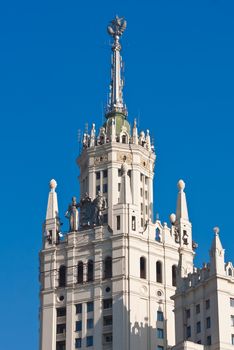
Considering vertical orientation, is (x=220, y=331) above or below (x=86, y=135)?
below

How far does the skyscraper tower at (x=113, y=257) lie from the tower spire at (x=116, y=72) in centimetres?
584

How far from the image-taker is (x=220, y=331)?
142 metres

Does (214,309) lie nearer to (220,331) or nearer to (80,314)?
(220,331)

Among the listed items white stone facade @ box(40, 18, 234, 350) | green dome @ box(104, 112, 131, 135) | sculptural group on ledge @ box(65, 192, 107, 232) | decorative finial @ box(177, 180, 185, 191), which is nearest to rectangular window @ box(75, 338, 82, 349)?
white stone facade @ box(40, 18, 234, 350)

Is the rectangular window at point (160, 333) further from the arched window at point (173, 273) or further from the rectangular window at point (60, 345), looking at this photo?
the rectangular window at point (60, 345)

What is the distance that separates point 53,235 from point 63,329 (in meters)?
13.3

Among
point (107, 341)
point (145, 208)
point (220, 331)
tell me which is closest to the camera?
point (220, 331)

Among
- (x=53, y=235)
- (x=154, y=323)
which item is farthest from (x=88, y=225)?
(x=154, y=323)

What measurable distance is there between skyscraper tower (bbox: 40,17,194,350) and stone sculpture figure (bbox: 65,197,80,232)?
13cm

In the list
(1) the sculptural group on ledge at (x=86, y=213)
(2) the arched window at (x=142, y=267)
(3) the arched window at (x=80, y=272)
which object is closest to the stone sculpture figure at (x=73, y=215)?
(1) the sculptural group on ledge at (x=86, y=213)

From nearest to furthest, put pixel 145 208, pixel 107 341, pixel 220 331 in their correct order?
pixel 220 331 → pixel 107 341 → pixel 145 208

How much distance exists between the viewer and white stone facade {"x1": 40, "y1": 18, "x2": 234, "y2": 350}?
163625mm

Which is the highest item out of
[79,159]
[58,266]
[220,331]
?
[79,159]

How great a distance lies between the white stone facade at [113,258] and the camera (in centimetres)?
16362
